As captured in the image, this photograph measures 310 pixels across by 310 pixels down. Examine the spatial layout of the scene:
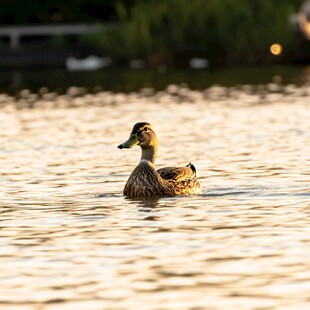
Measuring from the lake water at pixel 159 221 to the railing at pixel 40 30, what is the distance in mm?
26576

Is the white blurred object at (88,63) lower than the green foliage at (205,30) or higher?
lower

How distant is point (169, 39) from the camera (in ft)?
191

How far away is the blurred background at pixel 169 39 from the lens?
57.1 meters

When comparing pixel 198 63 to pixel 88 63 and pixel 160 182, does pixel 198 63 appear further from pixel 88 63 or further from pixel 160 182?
pixel 160 182

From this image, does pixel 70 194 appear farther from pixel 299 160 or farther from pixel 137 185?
pixel 299 160

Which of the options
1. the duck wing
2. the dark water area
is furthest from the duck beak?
the dark water area

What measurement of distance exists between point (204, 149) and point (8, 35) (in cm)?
3444

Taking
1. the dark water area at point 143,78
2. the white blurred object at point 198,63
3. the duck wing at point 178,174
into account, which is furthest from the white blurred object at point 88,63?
the duck wing at point 178,174

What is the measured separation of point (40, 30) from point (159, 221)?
42932 millimetres

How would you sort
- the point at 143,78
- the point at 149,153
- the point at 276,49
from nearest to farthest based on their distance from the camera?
1. the point at 149,153
2. the point at 143,78
3. the point at 276,49

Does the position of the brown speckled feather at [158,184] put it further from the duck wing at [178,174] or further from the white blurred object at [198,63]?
the white blurred object at [198,63]

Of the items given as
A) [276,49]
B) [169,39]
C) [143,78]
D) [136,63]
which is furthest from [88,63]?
[143,78]

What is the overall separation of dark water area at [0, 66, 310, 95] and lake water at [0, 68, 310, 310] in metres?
13.3

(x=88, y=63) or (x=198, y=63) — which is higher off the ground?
(x=88, y=63)
